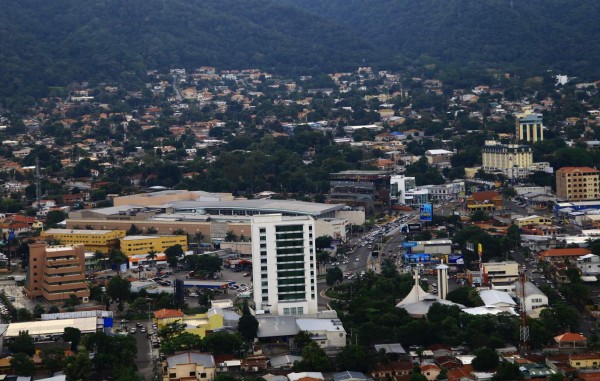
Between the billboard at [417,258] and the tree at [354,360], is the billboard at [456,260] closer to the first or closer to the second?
the billboard at [417,258]

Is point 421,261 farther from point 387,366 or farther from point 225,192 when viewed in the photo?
point 225,192

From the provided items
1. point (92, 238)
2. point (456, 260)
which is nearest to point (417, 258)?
point (456, 260)

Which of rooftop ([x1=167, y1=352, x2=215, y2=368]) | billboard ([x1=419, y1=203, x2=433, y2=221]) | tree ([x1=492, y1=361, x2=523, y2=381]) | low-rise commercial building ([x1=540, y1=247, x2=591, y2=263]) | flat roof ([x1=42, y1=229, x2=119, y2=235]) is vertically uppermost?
billboard ([x1=419, y1=203, x2=433, y2=221])

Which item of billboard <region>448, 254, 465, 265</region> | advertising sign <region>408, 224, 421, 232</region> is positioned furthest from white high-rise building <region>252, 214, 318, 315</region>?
advertising sign <region>408, 224, 421, 232</region>

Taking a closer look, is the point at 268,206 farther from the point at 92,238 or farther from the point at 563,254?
the point at 563,254

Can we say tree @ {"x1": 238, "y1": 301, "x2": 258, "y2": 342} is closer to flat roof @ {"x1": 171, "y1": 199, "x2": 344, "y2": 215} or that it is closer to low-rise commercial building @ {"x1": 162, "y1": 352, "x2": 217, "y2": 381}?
low-rise commercial building @ {"x1": 162, "y1": 352, "x2": 217, "y2": 381}

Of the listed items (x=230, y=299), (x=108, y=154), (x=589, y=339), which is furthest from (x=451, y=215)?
(x=108, y=154)
